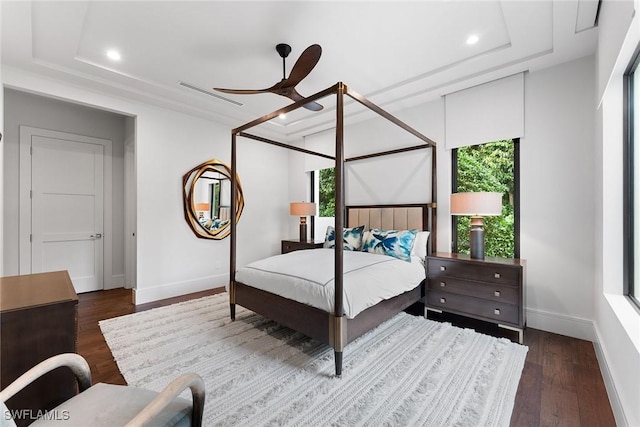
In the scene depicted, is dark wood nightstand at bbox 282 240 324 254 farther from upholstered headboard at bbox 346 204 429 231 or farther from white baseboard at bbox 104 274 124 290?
white baseboard at bbox 104 274 124 290

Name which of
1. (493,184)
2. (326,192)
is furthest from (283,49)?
(326,192)

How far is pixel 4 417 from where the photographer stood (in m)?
0.70

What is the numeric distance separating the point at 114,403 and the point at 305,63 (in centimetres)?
230

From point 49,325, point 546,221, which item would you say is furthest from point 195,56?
point 546,221

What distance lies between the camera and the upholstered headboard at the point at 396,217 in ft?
11.5

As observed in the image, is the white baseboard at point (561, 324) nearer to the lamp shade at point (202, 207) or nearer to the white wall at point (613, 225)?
the white wall at point (613, 225)

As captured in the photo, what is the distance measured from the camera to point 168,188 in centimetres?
395

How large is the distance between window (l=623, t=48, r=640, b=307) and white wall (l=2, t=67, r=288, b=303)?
4.63 meters

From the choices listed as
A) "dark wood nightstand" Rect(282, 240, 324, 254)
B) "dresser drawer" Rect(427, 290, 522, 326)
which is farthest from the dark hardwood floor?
"dark wood nightstand" Rect(282, 240, 324, 254)

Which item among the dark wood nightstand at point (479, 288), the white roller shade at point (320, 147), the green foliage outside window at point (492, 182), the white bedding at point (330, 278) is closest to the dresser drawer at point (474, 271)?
the dark wood nightstand at point (479, 288)

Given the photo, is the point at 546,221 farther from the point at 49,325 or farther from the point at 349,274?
the point at 49,325

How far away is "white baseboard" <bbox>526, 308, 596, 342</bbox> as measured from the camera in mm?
2539

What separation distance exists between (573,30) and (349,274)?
2782 millimetres

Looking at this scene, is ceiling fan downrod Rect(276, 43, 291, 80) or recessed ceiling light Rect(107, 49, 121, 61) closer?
ceiling fan downrod Rect(276, 43, 291, 80)
